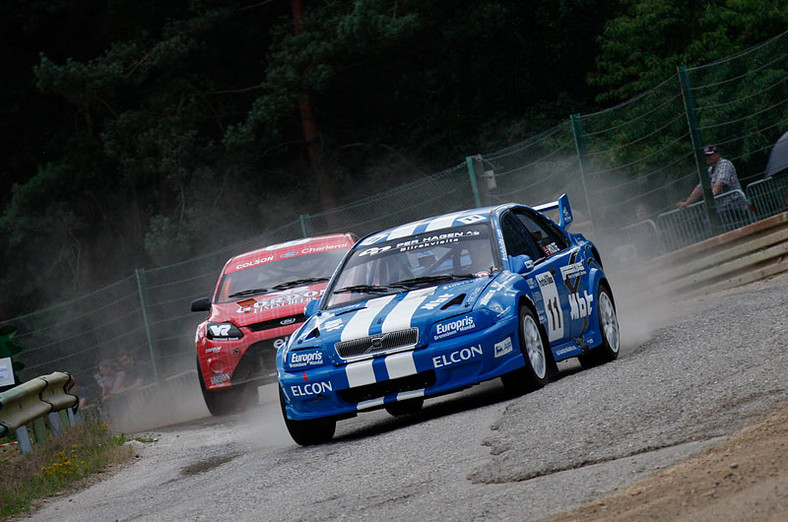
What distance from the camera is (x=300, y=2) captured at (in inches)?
1340

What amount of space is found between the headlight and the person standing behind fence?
20.5ft

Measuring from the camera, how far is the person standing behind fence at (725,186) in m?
15.9

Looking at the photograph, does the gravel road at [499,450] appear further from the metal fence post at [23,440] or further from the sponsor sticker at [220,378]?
the sponsor sticker at [220,378]

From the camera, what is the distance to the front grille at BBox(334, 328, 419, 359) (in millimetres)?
8875

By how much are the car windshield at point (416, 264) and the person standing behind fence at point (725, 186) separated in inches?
269

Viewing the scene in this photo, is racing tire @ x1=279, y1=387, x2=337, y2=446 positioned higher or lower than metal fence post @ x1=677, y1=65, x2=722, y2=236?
lower

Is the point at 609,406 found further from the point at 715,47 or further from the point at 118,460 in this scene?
the point at 715,47

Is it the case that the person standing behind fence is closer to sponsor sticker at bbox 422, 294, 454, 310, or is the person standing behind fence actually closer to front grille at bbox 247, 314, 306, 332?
front grille at bbox 247, 314, 306, 332

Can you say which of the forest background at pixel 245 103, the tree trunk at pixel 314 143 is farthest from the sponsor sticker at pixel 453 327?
the tree trunk at pixel 314 143

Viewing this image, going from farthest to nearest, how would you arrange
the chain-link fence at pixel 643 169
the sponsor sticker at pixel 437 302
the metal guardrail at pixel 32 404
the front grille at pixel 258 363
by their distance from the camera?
the chain-link fence at pixel 643 169 < the front grille at pixel 258 363 < the metal guardrail at pixel 32 404 < the sponsor sticker at pixel 437 302

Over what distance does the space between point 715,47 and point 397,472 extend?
25127 mm

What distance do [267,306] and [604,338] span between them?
15.4 feet

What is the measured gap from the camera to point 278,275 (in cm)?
1477

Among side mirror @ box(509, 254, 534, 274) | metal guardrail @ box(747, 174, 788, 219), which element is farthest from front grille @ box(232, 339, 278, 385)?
metal guardrail @ box(747, 174, 788, 219)
